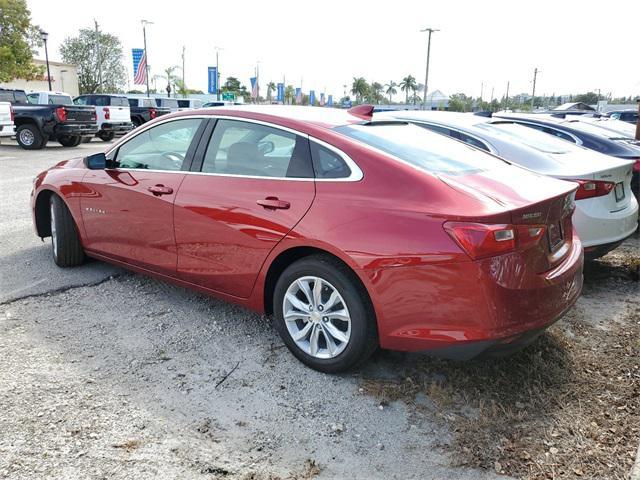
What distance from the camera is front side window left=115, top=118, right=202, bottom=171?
→ 13.5 feet

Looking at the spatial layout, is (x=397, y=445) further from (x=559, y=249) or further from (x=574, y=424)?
(x=559, y=249)

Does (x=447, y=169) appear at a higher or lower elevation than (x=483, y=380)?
higher

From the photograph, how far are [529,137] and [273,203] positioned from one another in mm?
3558

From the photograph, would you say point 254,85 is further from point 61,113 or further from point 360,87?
point 360,87

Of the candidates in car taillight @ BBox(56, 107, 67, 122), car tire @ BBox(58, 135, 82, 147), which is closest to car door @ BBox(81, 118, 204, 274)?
car taillight @ BBox(56, 107, 67, 122)

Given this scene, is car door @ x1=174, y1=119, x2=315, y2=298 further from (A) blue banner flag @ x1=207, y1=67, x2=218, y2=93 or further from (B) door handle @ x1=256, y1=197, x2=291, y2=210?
(A) blue banner flag @ x1=207, y1=67, x2=218, y2=93

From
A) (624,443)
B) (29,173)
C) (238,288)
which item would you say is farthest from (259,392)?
(29,173)

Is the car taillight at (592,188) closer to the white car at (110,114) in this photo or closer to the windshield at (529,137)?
the windshield at (529,137)

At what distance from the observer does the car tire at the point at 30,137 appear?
675 inches

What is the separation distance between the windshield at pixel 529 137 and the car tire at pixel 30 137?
1551 centimetres

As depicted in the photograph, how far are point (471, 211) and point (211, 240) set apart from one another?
1.79m

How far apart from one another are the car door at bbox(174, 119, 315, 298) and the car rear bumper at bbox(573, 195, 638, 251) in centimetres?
256

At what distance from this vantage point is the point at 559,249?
323 centimetres

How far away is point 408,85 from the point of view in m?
108
